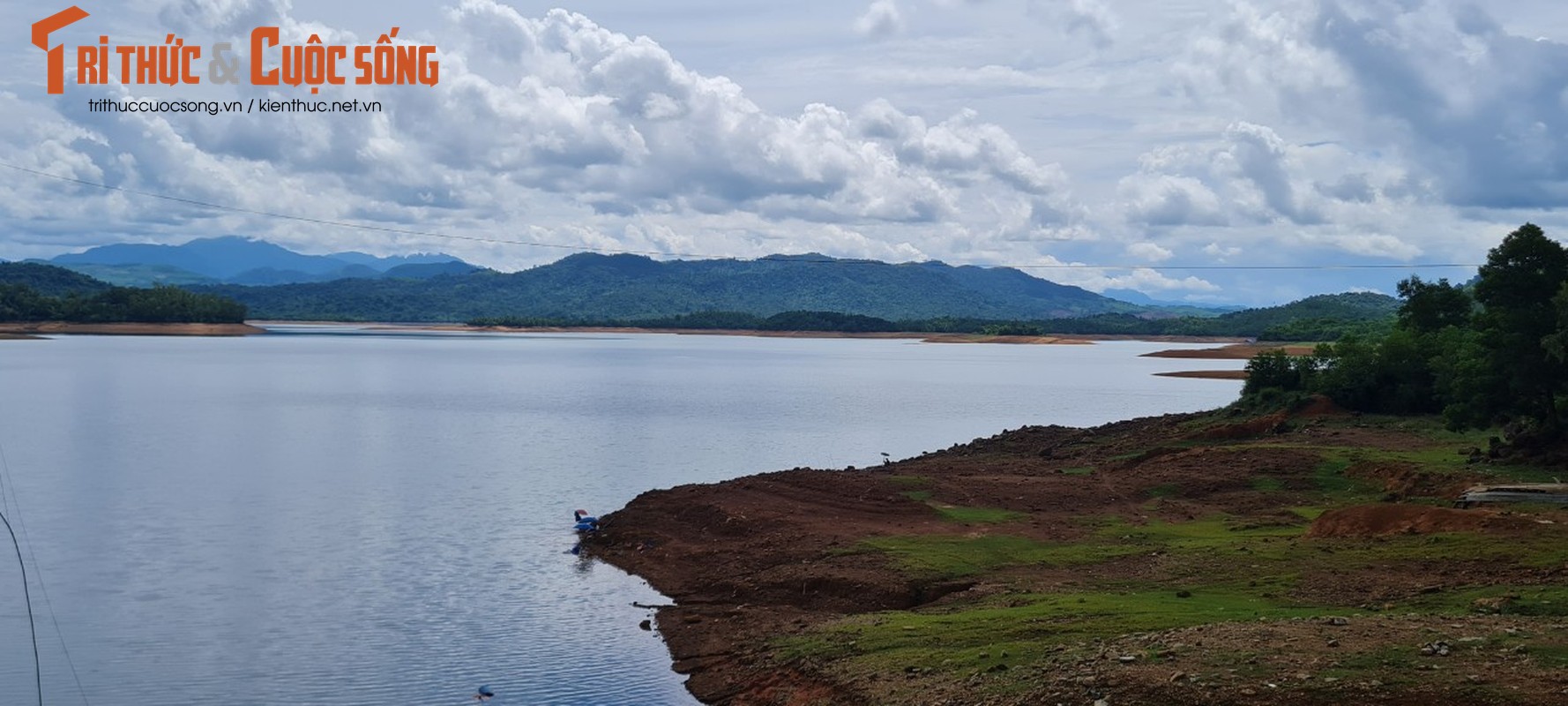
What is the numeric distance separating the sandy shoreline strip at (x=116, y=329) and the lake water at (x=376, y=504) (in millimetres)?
79464

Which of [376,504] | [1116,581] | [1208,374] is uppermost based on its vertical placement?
[1116,581]

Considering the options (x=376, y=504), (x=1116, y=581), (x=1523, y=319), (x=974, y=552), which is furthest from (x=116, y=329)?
(x=1116, y=581)

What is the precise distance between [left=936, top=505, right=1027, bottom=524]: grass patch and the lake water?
27.4ft

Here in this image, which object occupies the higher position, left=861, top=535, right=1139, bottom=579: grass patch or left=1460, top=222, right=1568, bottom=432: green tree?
left=1460, top=222, right=1568, bottom=432: green tree

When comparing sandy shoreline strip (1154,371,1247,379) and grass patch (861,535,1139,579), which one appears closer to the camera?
grass patch (861,535,1139,579)

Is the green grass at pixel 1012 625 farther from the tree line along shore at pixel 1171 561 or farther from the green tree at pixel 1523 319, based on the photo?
the green tree at pixel 1523 319

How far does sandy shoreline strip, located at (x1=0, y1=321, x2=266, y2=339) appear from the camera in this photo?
16912cm

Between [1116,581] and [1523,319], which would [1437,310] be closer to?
[1523,319]

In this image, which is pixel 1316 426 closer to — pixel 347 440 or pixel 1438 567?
pixel 1438 567

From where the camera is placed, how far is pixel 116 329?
17850 centimetres

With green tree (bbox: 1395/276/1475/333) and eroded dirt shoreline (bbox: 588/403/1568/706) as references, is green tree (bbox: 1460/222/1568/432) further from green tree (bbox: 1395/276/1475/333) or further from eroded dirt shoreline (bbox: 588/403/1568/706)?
green tree (bbox: 1395/276/1475/333)

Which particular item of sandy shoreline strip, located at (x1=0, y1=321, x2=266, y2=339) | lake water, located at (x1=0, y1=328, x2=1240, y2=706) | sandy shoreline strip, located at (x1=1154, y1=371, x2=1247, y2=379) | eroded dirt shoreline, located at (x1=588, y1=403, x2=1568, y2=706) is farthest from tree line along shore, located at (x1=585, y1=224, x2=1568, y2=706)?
sandy shoreline strip, located at (x1=0, y1=321, x2=266, y2=339)

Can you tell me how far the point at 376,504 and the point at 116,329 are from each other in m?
165

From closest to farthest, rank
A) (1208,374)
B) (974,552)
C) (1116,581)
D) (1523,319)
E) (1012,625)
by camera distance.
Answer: (1012,625)
(1116,581)
(974,552)
(1523,319)
(1208,374)
